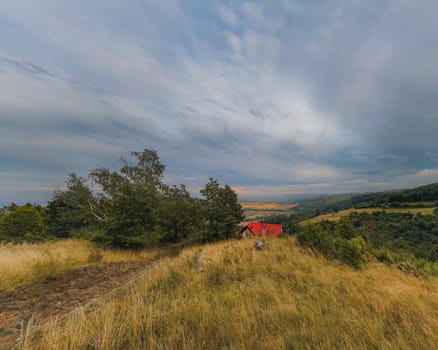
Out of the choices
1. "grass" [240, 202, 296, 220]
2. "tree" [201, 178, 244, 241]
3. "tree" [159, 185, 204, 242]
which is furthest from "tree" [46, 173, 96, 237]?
"grass" [240, 202, 296, 220]

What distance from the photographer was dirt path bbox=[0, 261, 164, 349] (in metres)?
3.60

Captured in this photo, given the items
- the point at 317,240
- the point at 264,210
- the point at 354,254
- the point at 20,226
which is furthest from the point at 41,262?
the point at 264,210

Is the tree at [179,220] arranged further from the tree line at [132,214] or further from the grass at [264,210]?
the grass at [264,210]

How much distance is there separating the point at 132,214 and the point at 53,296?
681cm

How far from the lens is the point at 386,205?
43.8 metres

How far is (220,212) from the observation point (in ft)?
43.1

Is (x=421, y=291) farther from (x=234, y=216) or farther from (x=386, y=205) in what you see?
(x=386, y=205)

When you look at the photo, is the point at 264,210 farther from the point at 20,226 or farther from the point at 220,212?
the point at 20,226

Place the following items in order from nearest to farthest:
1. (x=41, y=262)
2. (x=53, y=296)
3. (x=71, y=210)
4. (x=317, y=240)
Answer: (x=53, y=296) < (x=317, y=240) < (x=41, y=262) < (x=71, y=210)

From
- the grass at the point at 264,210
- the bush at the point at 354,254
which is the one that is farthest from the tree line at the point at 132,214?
the grass at the point at 264,210

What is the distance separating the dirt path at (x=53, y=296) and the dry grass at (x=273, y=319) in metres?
1.07

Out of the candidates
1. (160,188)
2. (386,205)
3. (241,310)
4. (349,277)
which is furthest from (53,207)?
(386,205)

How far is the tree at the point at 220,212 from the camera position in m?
13.1

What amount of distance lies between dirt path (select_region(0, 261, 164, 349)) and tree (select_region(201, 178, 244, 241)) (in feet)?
21.1
